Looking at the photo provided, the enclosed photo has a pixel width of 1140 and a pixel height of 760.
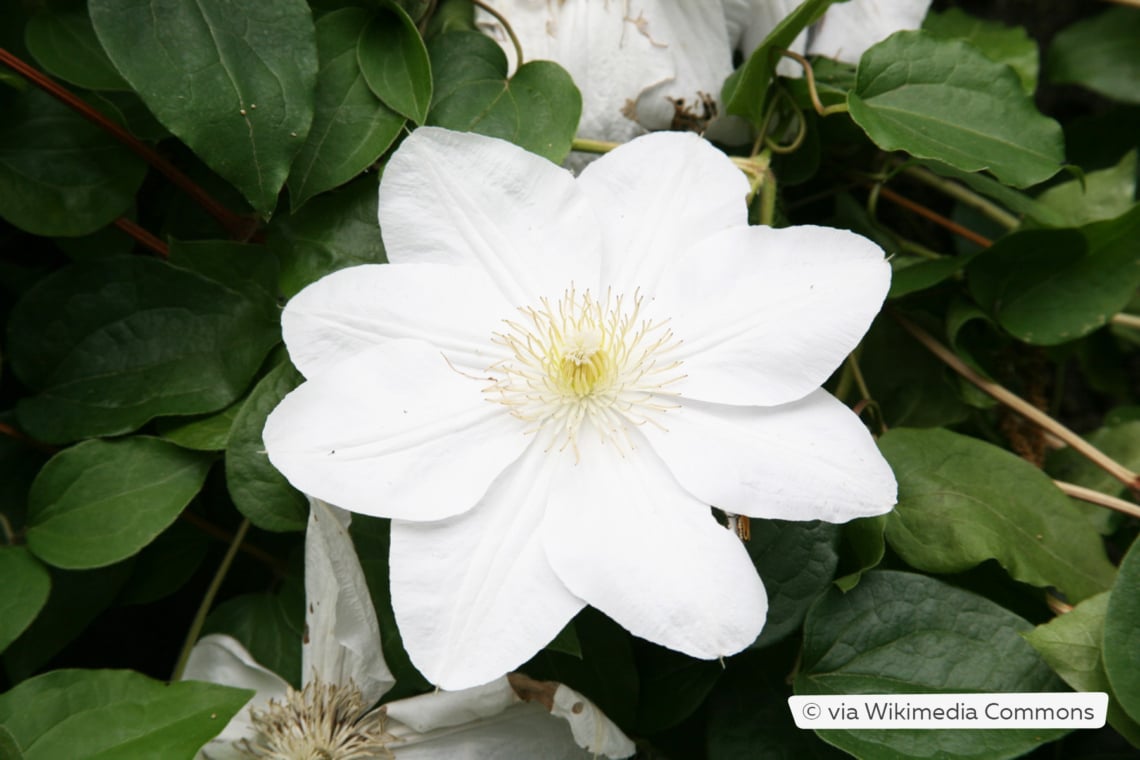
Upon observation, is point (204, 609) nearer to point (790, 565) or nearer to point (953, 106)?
point (790, 565)

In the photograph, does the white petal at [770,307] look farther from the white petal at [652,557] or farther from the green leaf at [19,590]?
the green leaf at [19,590]

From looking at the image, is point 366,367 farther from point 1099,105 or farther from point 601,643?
point 1099,105

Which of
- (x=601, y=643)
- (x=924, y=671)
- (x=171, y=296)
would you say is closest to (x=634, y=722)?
(x=601, y=643)

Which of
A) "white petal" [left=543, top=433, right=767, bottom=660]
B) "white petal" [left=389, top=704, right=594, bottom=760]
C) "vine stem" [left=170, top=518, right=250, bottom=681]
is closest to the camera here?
"white petal" [left=543, top=433, right=767, bottom=660]

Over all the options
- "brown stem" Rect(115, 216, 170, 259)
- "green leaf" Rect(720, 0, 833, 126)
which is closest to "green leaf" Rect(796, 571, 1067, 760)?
"green leaf" Rect(720, 0, 833, 126)

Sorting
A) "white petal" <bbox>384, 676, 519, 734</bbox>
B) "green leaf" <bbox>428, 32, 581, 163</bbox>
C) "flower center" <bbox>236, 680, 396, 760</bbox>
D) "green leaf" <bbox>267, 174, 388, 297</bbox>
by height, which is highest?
"green leaf" <bbox>428, 32, 581, 163</bbox>

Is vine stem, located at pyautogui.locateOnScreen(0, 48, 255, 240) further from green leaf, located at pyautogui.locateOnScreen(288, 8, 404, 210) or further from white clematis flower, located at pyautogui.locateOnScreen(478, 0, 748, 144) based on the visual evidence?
white clematis flower, located at pyautogui.locateOnScreen(478, 0, 748, 144)

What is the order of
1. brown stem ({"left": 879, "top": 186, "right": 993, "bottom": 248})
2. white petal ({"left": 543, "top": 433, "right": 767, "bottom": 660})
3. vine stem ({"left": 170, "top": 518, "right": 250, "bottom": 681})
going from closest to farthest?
white petal ({"left": 543, "top": 433, "right": 767, "bottom": 660}) → vine stem ({"left": 170, "top": 518, "right": 250, "bottom": 681}) → brown stem ({"left": 879, "top": 186, "right": 993, "bottom": 248})
